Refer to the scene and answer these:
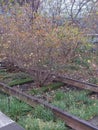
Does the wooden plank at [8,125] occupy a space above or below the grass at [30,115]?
above

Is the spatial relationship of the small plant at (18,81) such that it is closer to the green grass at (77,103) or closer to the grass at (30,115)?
the grass at (30,115)

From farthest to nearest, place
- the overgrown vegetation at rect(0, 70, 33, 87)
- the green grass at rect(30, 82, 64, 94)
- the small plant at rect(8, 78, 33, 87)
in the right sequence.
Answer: the overgrown vegetation at rect(0, 70, 33, 87), the small plant at rect(8, 78, 33, 87), the green grass at rect(30, 82, 64, 94)

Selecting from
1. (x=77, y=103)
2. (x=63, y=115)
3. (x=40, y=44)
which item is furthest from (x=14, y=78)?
(x=63, y=115)

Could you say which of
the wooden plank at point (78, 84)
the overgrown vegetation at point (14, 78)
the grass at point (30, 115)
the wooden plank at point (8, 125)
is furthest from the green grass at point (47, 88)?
the wooden plank at point (8, 125)

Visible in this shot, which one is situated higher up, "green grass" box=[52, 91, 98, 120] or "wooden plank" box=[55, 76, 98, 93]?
→ "wooden plank" box=[55, 76, 98, 93]

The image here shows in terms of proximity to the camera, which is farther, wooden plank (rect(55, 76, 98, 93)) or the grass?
wooden plank (rect(55, 76, 98, 93))

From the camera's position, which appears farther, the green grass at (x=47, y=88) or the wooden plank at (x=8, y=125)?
the green grass at (x=47, y=88)

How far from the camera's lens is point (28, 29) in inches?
268

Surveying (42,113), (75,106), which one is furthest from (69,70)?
(42,113)

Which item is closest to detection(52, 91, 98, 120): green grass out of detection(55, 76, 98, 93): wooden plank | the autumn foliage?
detection(55, 76, 98, 93): wooden plank

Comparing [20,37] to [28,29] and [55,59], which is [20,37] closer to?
[28,29]

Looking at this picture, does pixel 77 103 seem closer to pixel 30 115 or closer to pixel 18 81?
pixel 30 115

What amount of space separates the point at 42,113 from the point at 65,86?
210 centimetres

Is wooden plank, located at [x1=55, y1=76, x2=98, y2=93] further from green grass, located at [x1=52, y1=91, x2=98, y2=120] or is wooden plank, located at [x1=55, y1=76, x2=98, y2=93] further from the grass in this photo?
the grass
